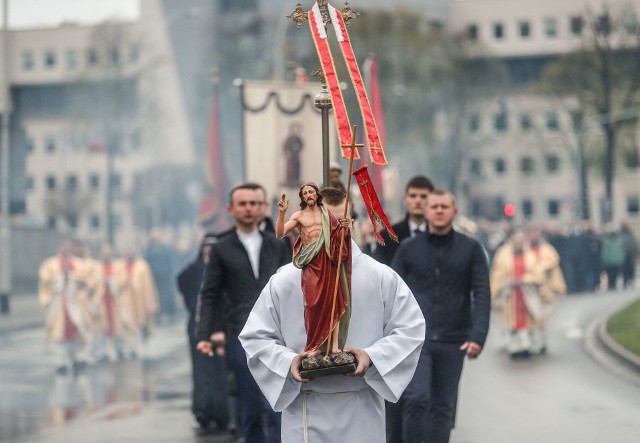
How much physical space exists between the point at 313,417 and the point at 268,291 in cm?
56

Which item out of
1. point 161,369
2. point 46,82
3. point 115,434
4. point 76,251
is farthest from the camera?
point 46,82

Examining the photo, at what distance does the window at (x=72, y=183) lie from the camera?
7571cm

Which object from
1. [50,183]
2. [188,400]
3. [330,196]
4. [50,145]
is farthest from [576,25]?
[330,196]

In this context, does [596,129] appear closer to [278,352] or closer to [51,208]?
[51,208]

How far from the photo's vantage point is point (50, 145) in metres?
72.4

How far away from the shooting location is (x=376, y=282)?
6.69 meters

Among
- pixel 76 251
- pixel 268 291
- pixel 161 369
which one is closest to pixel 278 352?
pixel 268 291

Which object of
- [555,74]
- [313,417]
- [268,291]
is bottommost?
[313,417]

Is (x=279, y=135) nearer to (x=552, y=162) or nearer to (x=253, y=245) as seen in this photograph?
(x=253, y=245)

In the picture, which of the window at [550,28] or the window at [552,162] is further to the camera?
the window at [552,162]

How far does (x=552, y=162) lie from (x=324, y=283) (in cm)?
6703

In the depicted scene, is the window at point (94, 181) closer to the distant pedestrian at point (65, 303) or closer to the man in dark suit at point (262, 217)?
the distant pedestrian at point (65, 303)

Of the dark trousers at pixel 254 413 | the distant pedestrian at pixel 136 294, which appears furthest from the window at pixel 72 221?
the dark trousers at pixel 254 413

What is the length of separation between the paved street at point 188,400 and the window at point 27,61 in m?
48.3
